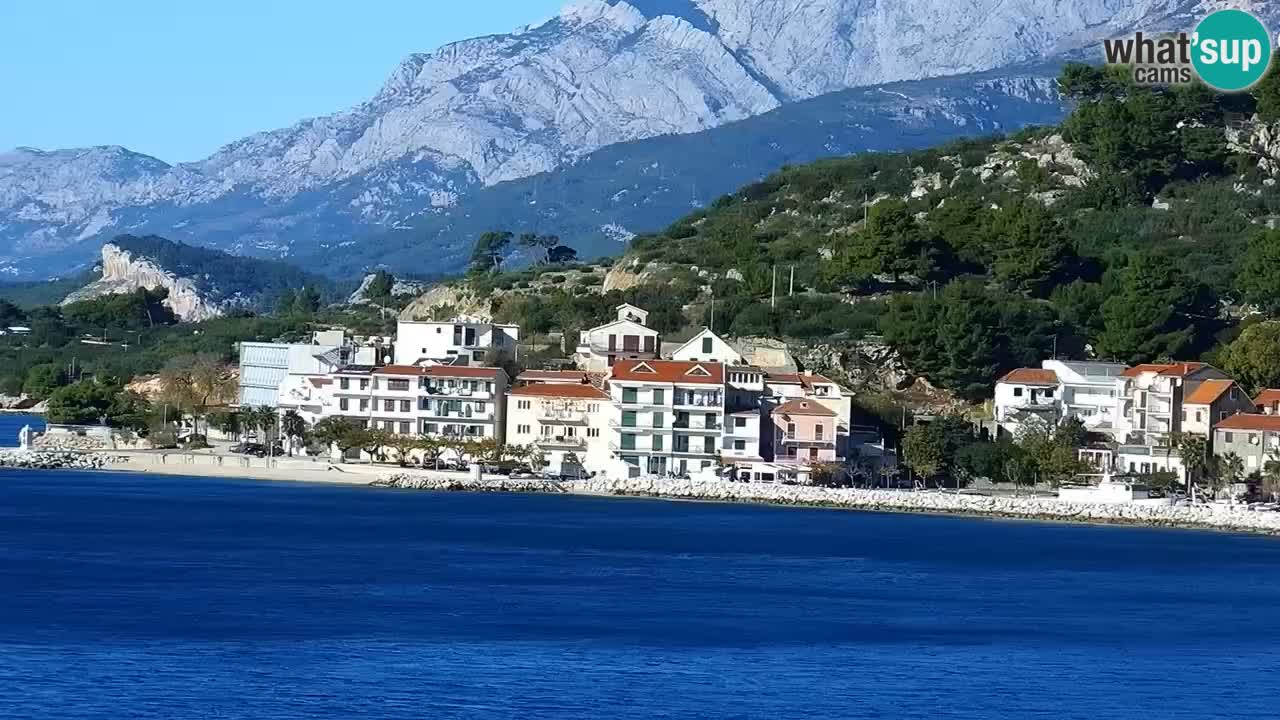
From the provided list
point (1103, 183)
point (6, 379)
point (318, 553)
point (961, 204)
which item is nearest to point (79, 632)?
point (318, 553)

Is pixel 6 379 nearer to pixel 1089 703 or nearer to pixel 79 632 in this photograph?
pixel 79 632

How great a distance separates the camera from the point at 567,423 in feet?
209

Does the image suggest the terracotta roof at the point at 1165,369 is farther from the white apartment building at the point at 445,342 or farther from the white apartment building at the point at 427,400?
the white apartment building at the point at 445,342

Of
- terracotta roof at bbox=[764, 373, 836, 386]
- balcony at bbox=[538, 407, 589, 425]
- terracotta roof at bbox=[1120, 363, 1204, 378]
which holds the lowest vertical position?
balcony at bbox=[538, 407, 589, 425]

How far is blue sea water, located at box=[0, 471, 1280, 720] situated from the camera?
91.8 ft

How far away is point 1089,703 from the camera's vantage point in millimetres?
28625

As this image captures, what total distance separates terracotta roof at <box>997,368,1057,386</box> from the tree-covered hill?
5.68ft

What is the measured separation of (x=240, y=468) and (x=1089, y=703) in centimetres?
4068

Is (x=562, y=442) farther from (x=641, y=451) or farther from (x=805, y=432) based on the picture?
(x=805, y=432)

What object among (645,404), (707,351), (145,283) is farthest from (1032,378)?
(145,283)

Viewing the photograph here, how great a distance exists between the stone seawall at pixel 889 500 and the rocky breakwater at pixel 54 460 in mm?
10181

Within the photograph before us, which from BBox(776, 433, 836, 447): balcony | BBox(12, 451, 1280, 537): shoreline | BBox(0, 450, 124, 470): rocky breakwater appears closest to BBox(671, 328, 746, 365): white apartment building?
BBox(776, 433, 836, 447): balcony

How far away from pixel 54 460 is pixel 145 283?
374ft

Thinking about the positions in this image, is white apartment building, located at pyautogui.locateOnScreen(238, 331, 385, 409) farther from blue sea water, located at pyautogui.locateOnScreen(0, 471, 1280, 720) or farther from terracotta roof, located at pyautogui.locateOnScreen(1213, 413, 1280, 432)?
terracotta roof, located at pyautogui.locateOnScreen(1213, 413, 1280, 432)
